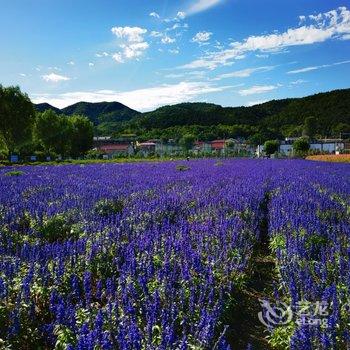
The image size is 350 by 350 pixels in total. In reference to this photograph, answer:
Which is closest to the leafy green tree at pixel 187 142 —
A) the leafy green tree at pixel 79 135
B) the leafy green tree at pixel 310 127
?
the leafy green tree at pixel 310 127

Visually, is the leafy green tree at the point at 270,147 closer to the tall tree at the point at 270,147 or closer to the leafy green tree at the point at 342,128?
the tall tree at the point at 270,147

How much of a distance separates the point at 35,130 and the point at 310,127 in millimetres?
74927

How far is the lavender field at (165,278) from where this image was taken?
3.63 meters

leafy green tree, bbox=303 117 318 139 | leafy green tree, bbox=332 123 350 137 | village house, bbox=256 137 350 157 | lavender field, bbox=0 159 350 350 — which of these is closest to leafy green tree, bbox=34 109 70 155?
village house, bbox=256 137 350 157

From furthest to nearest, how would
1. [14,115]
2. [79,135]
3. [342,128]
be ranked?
[342,128]
[79,135]
[14,115]

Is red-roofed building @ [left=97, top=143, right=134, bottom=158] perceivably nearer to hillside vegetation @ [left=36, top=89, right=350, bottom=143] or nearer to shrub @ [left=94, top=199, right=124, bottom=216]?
hillside vegetation @ [left=36, top=89, right=350, bottom=143]

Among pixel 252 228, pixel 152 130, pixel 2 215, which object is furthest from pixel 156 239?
pixel 152 130

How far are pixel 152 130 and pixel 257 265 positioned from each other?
15111 centimetres

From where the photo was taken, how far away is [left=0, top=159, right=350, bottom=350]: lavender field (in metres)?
3.63

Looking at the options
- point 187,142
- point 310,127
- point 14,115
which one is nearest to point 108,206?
point 14,115

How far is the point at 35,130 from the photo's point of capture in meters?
69.1

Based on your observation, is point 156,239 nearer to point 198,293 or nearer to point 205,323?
point 198,293

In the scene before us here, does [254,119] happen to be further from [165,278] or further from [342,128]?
[165,278]

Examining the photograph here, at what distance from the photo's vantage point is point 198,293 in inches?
181
